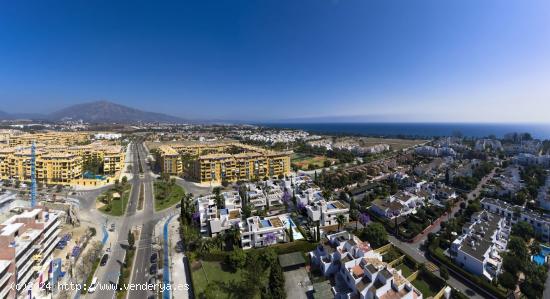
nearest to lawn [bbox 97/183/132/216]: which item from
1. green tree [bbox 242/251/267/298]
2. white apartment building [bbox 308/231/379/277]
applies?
green tree [bbox 242/251/267/298]

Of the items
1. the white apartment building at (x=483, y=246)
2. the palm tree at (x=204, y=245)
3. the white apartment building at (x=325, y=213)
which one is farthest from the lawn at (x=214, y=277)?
the white apartment building at (x=483, y=246)

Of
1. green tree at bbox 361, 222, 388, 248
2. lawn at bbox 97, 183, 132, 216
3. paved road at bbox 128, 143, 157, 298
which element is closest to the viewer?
paved road at bbox 128, 143, 157, 298

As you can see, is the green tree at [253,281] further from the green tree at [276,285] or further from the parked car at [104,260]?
the parked car at [104,260]

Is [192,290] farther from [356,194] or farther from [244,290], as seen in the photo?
[356,194]

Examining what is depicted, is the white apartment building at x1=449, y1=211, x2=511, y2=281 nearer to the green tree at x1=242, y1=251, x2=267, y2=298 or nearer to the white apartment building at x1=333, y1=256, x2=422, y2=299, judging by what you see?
the white apartment building at x1=333, y1=256, x2=422, y2=299

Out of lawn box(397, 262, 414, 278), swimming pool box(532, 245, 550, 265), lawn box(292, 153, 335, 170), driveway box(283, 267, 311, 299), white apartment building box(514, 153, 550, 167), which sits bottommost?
driveway box(283, 267, 311, 299)

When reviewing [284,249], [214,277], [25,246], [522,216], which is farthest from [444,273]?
[25,246]
